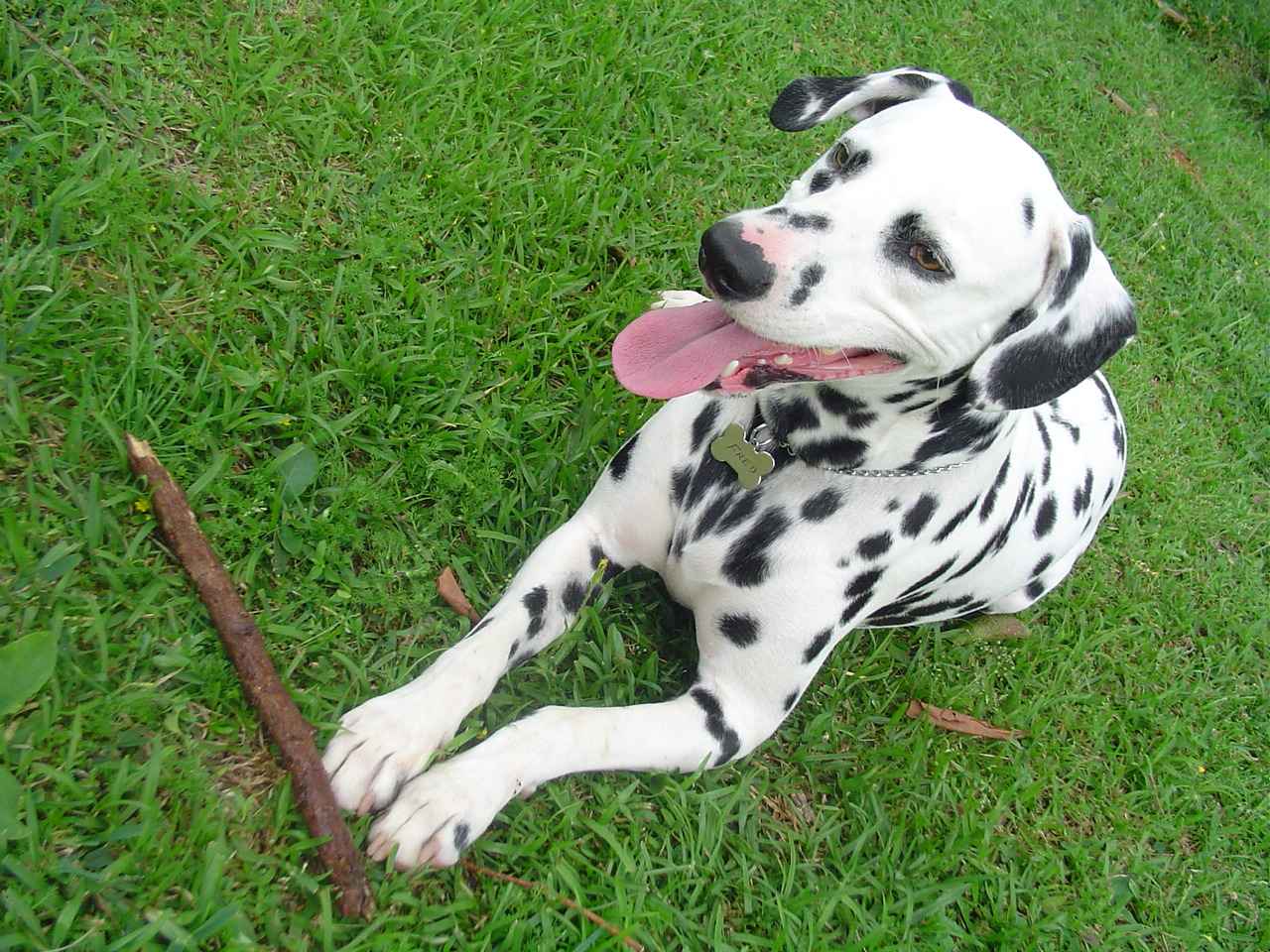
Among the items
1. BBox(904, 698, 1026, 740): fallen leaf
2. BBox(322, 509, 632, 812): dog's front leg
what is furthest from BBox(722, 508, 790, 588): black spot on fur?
BBox(904, 698, 1026, 740): fallen leaf

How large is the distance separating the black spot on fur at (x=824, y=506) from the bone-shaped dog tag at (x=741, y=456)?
158 mm

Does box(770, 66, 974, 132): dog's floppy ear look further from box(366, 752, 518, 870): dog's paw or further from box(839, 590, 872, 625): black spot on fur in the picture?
box(366, 752, 518, 870): dog's paw

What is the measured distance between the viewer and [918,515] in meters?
2.94

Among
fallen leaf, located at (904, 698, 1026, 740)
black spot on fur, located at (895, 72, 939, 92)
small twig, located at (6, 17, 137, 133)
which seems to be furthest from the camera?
fallen leaf, located at (904, 698, 1026, 740)

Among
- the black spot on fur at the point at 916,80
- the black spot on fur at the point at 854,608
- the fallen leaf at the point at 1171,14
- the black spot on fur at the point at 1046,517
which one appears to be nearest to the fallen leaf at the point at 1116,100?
the fallen leaf at the point at 1171,14

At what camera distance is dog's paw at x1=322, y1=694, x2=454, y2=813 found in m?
2.52

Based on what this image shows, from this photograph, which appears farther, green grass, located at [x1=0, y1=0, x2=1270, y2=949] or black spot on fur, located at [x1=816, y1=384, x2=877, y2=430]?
black spot on fur, located at [x1=816, y1=384, x2=877, y2=430]

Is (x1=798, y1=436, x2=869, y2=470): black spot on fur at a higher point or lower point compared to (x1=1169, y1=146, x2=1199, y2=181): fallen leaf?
higher

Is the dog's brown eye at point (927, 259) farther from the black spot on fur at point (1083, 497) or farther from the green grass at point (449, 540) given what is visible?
the black spot on fur at point (1083, 497)

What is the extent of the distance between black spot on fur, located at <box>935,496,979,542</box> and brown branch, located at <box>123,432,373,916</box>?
175 cm

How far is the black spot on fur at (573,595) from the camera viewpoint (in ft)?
10.2

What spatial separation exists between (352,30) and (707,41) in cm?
178

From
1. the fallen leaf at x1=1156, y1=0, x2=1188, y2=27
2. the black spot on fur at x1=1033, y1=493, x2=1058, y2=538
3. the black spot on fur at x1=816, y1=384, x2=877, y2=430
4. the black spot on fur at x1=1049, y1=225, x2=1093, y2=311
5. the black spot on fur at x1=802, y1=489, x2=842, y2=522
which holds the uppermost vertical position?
the black spot on fur at x1=1049, y1=225, x2=1093, y2=311

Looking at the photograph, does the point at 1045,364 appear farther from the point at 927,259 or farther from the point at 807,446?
the point at 807,446
